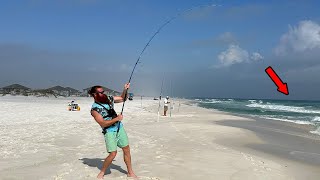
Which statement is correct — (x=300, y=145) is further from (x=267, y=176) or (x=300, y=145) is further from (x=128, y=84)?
(x=128, y=84)

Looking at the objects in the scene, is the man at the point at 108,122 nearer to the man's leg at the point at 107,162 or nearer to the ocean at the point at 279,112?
the man's leg at the point at 107,162

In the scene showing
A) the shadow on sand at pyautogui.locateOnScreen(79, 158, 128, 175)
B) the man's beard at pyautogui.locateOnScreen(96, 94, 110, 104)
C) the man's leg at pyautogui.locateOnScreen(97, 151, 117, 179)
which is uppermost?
the man's beard at pyautogui.locateOnScreen(96, 94, 110, 104)

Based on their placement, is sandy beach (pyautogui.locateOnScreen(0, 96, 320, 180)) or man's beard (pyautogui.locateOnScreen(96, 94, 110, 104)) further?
sandy beach (pyautogui.locateOnScreen(0, 96, 320, 180))

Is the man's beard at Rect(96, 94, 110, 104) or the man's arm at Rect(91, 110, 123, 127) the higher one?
the man's beard at Rect(96, 94, 110, 104)

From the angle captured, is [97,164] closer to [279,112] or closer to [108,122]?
[108,122]

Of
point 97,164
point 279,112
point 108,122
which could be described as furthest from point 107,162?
point 279,112

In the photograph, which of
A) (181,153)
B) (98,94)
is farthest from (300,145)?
(98,94)

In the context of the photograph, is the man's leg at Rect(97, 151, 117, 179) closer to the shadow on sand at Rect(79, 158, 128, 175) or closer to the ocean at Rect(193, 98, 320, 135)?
the shadow on sand at Rect(79, 158, 128, 175)

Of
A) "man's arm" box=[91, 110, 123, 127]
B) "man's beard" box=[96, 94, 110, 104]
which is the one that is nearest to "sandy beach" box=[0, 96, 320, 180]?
"man's arm" box=[91, 110, 123, 127]

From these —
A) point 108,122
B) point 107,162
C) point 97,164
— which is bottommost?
point 97,164

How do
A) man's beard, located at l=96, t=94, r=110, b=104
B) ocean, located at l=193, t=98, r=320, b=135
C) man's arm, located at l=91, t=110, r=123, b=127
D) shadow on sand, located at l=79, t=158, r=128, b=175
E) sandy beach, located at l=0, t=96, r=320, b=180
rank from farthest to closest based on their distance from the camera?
ocean, located at l=193, t=98, r=320, b=135, shadow on sand, located at l=79, t=158, r=128, b=175, sandy beach, located at l=0, t=96, r=320, b=180, man's beard, located at l=96, t=94, r=110, b=104, man's arm, located at l=91, t=110, r=123, b=127

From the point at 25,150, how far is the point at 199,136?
22.0 feet

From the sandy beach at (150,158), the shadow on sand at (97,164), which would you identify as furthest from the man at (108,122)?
the shadow on sand at (97,164)

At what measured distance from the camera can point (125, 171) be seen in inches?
273
